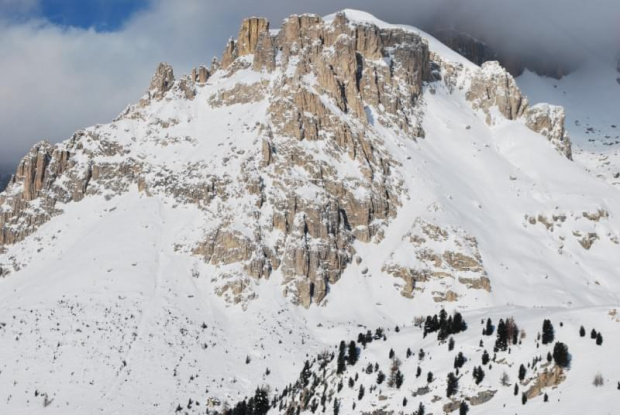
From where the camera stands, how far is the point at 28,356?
596 feet

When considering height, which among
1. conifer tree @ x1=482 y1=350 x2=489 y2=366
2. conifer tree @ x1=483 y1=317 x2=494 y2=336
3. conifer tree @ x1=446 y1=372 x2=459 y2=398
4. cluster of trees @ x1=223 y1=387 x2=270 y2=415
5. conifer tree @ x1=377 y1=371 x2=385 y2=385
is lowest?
cluster of trees @ x1=223 y1=387 x2=270 y2=415

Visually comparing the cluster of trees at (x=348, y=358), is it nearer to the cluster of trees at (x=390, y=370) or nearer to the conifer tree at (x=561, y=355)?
the cluster of trees at (x=390, y=370)

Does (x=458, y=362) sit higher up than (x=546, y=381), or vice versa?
Result: (x=458, y=362)

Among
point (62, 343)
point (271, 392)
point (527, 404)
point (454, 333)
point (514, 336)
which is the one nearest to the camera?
point (527, 404)

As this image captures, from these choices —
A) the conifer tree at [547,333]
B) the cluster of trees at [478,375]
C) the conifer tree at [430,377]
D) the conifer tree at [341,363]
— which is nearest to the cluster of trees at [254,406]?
the conifer tree at [341,363]

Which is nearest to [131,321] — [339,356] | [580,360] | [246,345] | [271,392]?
[246,345]

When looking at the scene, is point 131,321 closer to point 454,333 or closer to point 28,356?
point 28,356

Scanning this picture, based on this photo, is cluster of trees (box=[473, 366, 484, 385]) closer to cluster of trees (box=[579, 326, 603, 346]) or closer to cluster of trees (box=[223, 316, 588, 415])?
cluster of trees (box=[223, 316, 588, 415])

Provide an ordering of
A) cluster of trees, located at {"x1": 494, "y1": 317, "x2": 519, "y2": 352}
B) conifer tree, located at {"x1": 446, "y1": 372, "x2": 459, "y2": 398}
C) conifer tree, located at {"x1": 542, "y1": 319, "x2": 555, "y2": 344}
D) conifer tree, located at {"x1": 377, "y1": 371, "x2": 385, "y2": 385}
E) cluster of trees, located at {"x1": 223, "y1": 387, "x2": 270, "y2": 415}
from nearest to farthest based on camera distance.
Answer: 1. conifer tree, located at {"x1": 446, "y1": 372, "x2": 459, "y2": 398}
2. conifer tree, located at {"x1": 542, "y1": 319, "x2": 555, "y2": 344}
3. cluster of trees, located at {"x1": 494, "y1": 317, "x2": 519, "y2": 352}
4. conifer tree, located at {"x1": 377, "y1": 371, "x2": 385, "y2": 385}
5. cluster of trees, located at {"x1": 223, "y1": 387, "x2": 270, "y2": 415}

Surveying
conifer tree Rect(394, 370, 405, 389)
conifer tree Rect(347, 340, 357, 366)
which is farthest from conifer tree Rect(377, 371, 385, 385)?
conifer tree Rect(347, 340, 357, 366)

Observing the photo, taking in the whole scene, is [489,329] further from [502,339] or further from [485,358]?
[485,358]

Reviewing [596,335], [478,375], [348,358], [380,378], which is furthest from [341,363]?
[596,335]

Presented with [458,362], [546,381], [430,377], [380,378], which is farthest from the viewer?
[380,378]

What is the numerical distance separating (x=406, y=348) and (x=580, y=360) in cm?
4314
